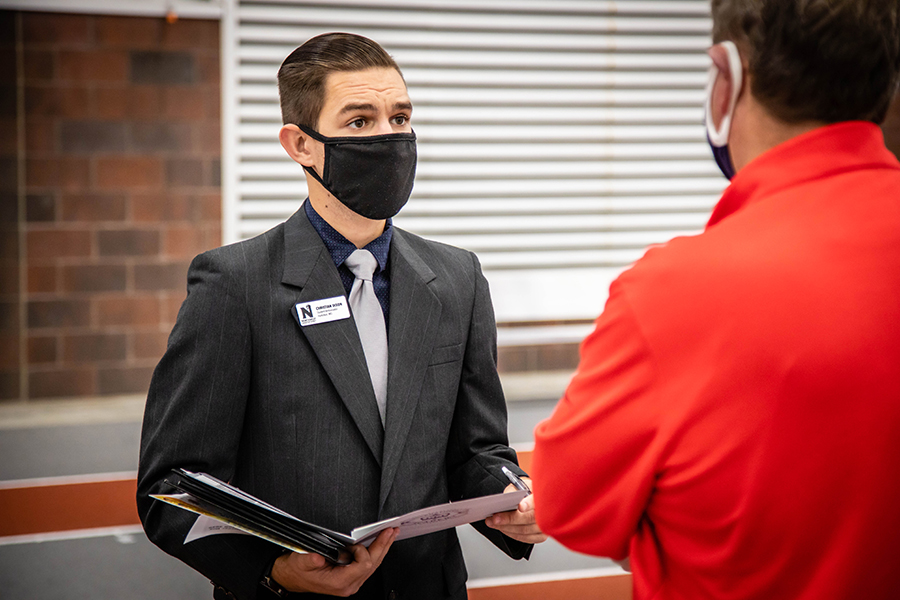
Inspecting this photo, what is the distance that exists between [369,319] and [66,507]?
2.59 m

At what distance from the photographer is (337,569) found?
1.27m

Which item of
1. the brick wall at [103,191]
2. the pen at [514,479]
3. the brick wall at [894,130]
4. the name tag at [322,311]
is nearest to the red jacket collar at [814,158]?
the pen at [514,479]

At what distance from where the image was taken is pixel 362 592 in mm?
1470

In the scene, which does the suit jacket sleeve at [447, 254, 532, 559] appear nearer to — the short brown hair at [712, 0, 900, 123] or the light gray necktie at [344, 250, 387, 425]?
the light gray necktie at [344, 250, 387, 425]

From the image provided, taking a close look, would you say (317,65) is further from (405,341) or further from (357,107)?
(405,341)

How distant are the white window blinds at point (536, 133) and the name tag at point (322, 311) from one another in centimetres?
372

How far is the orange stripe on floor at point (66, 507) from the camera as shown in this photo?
10.6ft

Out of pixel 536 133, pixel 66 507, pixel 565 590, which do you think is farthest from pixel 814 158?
pixel 536 133

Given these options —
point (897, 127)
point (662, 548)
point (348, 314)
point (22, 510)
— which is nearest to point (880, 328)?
point (662, 548)

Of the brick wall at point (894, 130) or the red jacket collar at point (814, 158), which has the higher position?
the brick wall at point (894, 130)

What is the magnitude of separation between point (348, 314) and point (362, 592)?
1.83 feet

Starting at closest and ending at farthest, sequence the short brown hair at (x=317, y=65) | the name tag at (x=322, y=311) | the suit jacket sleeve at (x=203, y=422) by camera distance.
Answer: the suit jacket sleeve at (x=203, y=422), the name tag at (x=322, y=311), the short brown hair at (x=317, y=65)

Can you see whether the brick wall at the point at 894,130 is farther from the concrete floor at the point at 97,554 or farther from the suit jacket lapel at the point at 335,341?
the suit jacket lapel at the point at 335,341

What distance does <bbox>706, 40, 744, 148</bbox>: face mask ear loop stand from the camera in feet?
A: 2.71
